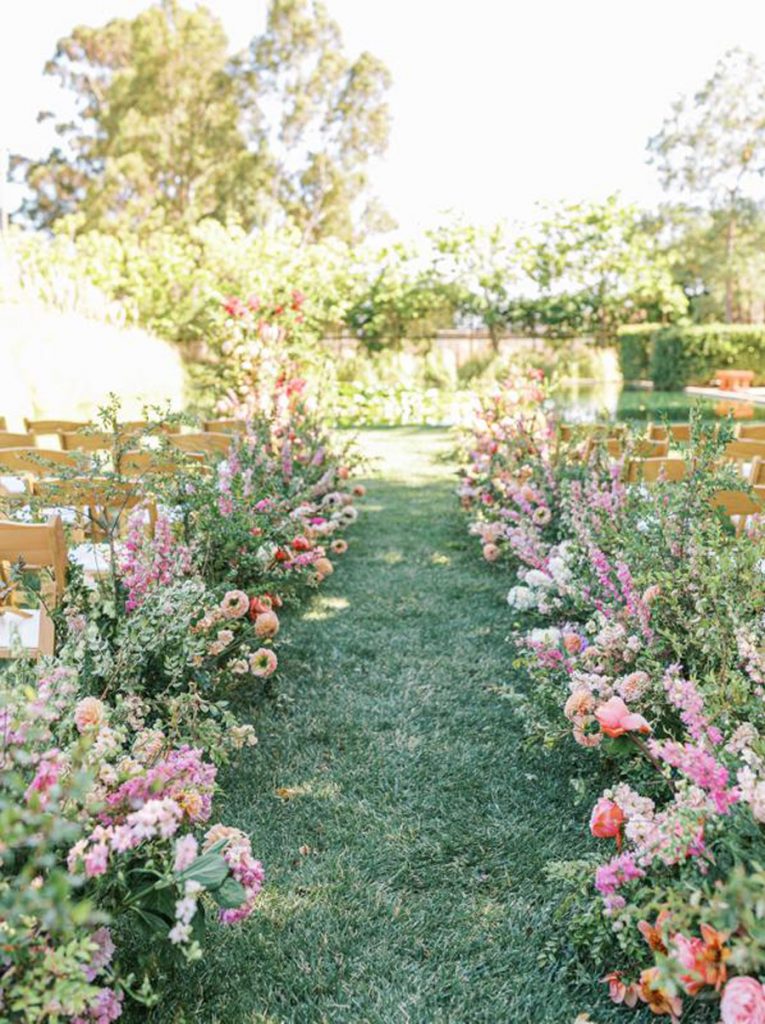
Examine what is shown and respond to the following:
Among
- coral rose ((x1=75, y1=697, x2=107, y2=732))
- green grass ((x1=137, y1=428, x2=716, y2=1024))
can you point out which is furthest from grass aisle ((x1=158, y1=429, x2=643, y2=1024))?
coral rose ((x1=75, y1=697, x2=107, y2=732))

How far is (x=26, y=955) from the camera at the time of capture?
1.24m

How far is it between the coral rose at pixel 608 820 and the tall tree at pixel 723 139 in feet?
74.1

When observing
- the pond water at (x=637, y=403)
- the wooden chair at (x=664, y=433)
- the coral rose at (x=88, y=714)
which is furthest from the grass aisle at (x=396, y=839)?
the pond water at (x=637, y=403)

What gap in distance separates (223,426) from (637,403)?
31.6ft

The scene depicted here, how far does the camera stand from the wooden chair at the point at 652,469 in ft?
12.0

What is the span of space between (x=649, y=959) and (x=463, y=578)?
3000 millimetres

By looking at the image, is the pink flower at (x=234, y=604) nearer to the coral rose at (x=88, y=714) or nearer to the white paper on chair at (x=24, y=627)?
the white paper on chair at (x=24, y=627)

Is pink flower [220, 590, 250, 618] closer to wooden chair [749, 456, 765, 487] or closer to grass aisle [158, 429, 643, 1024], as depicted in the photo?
grass aisle [158, 429, 643, 1024]

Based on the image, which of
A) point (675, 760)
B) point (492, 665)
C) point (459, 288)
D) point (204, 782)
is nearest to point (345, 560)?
point (492, 665)

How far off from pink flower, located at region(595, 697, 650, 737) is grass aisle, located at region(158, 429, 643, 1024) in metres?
0.41

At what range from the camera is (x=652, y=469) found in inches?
152

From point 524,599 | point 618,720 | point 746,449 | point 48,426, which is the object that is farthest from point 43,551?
point 746,449

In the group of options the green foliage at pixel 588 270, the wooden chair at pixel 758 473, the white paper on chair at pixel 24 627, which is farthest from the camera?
the green foliage at pixel 588 270

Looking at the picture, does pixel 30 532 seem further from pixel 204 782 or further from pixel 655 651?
pixel 655 651
